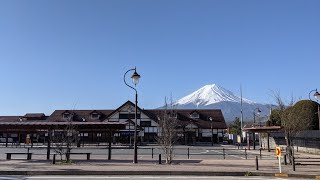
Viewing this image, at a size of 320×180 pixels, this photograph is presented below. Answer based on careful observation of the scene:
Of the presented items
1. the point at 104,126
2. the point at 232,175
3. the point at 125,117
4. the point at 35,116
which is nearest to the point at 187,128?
the point at 125,117

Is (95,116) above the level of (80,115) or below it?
below

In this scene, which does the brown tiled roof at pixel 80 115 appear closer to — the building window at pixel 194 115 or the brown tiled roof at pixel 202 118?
the brown tiled roof at pixel 202 118

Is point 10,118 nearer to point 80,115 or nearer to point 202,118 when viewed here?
point 80,115

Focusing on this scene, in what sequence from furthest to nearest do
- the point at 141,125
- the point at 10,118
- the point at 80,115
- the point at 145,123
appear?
the point at 10,118 < the point at 80,115 < the point at 145,123 < the point at 141,125

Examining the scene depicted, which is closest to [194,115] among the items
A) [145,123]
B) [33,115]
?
[145,123]

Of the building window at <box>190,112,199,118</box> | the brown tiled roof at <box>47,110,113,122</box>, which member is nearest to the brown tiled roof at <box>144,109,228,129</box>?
the building window at <box>190,112,199,118</box>

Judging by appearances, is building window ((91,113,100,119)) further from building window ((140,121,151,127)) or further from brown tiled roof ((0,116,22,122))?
brown tiled roof ((0,116,22,122))

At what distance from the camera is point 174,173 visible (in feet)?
56.9

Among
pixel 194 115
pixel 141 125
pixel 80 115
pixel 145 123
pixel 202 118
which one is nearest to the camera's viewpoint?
pixel 141 125

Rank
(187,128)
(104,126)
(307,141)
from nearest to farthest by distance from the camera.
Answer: (104,126)
(307,141)
(187,128)

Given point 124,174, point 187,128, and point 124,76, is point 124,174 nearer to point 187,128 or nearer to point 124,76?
point 124,76

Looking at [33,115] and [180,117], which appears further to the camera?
[33,115]

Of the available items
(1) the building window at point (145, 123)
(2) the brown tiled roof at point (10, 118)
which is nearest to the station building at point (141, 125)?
(1) the building window at point (145, 123)

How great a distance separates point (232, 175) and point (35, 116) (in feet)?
231
